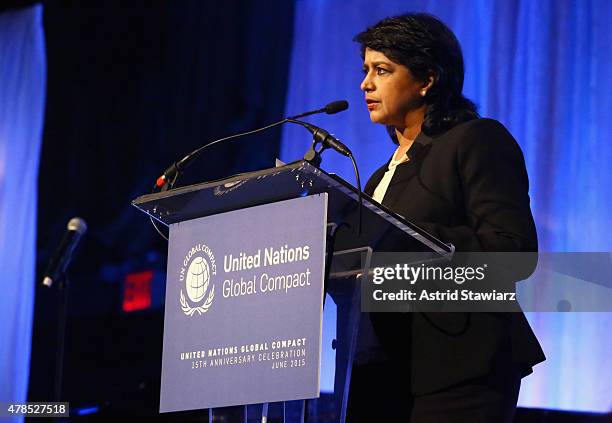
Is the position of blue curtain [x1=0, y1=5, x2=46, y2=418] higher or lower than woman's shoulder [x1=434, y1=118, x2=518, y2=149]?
Result: higher

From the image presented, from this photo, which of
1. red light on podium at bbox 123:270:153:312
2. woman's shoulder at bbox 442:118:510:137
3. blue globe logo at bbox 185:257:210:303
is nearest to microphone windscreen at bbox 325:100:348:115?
woman's shoulder at bbox 442:118:510:137

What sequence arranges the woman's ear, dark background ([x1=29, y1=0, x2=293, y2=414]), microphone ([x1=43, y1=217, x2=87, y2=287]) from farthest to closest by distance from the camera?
dark background ([x1=29, y1=0, x2=293, y2=414]) → microphone ([x1=43, y1=217, x2=87, y2=287]) → the woman's ear

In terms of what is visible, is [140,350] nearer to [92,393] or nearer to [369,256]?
[92,393]

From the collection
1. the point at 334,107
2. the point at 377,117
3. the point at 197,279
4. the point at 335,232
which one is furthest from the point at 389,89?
the point at 197,279

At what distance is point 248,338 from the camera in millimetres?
1863

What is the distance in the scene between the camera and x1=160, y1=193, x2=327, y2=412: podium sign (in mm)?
1784

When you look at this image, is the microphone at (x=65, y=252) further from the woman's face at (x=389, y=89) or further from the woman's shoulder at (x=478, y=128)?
the woman's shoulder at (x=478, y=128)

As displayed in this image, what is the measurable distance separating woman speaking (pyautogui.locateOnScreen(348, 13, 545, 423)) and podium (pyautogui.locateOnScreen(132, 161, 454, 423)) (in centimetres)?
12

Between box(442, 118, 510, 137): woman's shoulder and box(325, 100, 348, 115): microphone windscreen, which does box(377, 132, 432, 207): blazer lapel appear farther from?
box(325, 100, 348, 115): microphone windscreen

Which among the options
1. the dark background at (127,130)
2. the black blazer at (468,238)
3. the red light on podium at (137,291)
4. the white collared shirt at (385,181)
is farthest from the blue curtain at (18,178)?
the black blazer at (468,238)

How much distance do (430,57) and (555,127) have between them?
168 cm

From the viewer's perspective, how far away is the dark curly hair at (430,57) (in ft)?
7.94

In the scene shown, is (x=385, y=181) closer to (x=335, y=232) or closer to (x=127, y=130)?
(x=335, y=232)

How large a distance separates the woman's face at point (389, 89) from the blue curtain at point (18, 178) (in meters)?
3.85
